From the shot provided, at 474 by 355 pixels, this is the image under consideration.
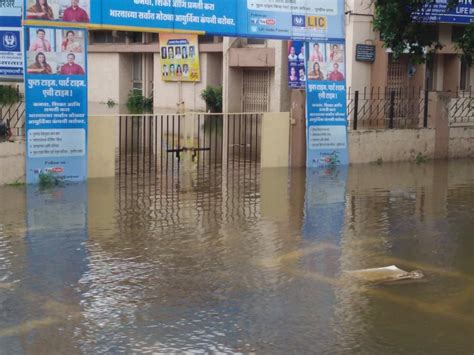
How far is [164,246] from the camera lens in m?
9.17

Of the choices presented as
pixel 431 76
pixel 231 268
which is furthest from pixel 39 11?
pixel 431 76

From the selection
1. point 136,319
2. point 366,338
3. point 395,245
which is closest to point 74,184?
point 395,245

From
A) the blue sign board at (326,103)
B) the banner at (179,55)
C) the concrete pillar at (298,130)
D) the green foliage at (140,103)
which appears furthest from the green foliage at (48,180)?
the green foliage at (140,103)

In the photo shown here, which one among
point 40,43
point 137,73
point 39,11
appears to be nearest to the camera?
point 39,11

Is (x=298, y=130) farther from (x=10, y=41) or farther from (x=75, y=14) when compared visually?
(x=10, y=41)

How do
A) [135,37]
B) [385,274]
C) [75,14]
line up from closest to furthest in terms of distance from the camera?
[385,274] → [75,14] → [135,37]

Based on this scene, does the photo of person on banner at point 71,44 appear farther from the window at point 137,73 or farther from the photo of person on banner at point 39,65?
the window at point 137,73

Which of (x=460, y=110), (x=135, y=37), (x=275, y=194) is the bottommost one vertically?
(x=275, y=194)

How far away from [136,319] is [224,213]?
480 cm

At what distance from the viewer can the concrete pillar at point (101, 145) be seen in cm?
1390

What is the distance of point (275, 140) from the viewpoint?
16.0 m

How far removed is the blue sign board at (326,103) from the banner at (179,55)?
2.56m

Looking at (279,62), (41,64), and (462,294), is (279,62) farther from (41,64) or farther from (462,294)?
(462,294)

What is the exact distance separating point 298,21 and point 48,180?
19.2 feet
